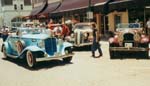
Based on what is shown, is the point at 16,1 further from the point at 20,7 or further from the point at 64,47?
the point at 64,47

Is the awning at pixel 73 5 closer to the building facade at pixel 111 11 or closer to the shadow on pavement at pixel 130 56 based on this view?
the building facade at pixel 111 11

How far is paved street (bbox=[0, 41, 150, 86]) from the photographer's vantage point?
455 inches

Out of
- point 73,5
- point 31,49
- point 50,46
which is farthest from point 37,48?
point 73,5

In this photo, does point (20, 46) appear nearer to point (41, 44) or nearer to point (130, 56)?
point (41, 44)

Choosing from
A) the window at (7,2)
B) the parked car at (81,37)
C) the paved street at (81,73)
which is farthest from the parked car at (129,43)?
the window at (7,2)

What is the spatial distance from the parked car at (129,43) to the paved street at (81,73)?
53cm

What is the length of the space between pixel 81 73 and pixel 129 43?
15.2 ft

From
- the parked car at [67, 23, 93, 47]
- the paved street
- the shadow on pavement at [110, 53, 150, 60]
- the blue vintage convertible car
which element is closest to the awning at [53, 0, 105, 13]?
the parked car at [67, 23, 93, 47]

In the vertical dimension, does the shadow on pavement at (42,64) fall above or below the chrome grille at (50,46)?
below

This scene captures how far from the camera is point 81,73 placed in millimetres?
13312

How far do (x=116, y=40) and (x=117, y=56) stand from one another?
778 mm

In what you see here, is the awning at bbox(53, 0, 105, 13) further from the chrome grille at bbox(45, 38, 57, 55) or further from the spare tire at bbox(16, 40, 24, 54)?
the chrome grille at bbox(45, 38, 57, 55)

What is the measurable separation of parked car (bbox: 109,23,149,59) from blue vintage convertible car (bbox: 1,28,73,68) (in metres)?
2.18

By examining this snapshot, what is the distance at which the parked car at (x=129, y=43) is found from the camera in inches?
672
